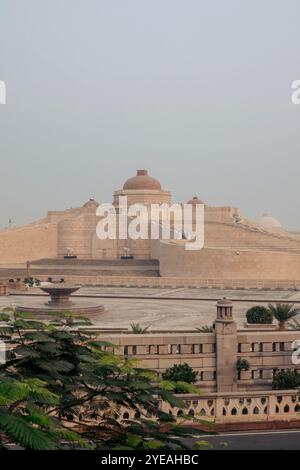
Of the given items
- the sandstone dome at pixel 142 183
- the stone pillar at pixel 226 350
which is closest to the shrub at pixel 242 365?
the stone pillar at pixel 226 350

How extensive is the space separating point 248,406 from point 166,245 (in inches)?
1378

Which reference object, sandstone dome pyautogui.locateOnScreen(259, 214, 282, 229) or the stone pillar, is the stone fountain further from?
sandstone dome pyautogui.locateOnScreen(259, 214, 282, 229)

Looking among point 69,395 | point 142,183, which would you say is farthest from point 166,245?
point 69,395

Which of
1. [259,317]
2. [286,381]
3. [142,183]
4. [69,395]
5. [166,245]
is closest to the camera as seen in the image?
[69,395]

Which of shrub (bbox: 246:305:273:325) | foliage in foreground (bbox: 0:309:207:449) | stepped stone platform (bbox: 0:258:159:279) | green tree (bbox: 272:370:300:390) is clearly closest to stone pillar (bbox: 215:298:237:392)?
green tree (bbox: 272:370:300:390)

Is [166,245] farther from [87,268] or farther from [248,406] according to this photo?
[248,406]

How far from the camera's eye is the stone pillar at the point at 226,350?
54.3ft

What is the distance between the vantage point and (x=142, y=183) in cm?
6794

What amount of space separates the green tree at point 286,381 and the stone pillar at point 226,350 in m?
1.10

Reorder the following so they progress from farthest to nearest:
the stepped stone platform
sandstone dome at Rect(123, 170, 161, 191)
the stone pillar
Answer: sandstone dome at Rect(123, 170, 161, 191) → the stepped stone platform → the stone pillar

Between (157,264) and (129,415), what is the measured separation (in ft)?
129

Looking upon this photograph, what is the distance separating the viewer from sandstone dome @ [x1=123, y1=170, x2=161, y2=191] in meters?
67.8

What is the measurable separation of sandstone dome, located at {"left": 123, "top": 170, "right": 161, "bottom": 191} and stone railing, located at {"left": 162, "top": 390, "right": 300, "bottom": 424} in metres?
53.4

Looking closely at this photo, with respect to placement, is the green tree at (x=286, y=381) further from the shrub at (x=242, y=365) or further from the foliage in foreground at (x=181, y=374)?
the foliage in foreground at (x=181, y=374)
